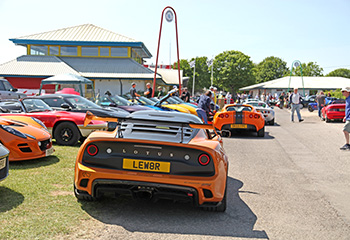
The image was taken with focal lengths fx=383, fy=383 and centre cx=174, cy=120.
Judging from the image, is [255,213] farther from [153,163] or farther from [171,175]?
[153,163]

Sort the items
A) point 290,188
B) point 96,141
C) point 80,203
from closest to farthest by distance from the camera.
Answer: point 96,141, point 80,203, point 290,188

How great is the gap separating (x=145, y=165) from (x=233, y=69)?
315 feet

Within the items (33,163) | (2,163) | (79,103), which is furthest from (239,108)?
(2,163)

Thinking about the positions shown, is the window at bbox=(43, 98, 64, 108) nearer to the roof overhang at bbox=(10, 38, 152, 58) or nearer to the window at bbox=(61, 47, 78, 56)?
the roof overhang at bbox=(10, 38, 152, 58)

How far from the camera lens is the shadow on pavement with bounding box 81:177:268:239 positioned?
13.3 ft

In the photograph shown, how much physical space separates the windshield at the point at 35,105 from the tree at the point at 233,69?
8959cm

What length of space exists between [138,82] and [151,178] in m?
32.8

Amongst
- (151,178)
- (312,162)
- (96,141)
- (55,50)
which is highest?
(55,50)

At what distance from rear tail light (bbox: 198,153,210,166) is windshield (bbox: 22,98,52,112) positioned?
272 inches

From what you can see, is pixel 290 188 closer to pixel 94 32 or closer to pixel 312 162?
pixel 312 162

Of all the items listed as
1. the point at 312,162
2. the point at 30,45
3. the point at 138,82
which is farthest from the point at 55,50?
the point at 312,162

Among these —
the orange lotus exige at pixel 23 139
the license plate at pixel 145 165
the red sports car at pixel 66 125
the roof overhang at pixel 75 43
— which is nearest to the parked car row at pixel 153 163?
the license plate at pixel 145 165

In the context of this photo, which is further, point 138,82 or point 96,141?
point 138,82

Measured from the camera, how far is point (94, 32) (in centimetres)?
3975
